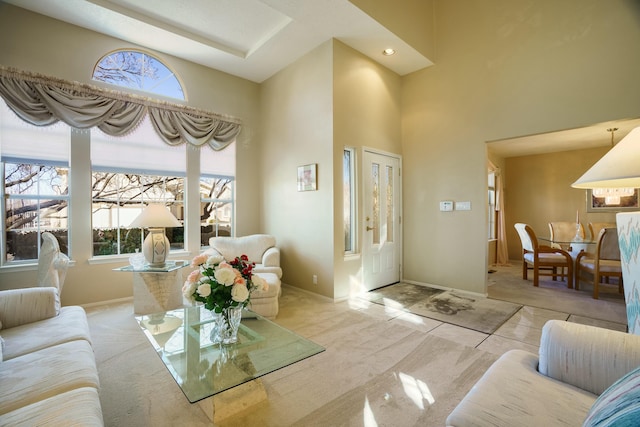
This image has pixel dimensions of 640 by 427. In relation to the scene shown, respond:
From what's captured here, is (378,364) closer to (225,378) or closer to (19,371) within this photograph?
(225,378)

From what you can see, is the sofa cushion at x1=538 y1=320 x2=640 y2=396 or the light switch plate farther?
the light switch plate

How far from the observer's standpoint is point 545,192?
654 centimetres

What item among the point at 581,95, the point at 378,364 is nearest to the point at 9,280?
the point at 378,364

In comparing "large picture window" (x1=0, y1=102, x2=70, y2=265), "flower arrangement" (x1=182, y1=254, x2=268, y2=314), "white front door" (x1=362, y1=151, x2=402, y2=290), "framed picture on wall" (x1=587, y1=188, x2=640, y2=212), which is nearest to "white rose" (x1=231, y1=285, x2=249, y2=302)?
"flower arrangement" (x1=182, y1=254, x2=268, y2=314)

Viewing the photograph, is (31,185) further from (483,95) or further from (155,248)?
(483,95)

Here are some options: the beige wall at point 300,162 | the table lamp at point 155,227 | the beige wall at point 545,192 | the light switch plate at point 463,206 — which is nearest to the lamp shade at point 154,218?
the table lamp at point 155,227

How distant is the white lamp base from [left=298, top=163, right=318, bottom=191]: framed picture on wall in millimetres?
1996

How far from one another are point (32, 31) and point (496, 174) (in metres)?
8.37

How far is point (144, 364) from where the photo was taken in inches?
91.3

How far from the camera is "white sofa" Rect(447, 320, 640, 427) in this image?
107 cm

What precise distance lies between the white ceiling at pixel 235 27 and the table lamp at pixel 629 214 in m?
2.87

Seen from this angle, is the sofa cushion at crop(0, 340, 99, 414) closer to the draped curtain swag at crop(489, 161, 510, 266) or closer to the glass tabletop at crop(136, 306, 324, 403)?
the glass tabletop at crop(136, 306, 324, 403)

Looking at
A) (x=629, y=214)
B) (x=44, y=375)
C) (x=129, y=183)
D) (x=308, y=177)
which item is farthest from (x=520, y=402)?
(x=129, y=183)

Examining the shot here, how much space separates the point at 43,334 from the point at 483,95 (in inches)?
209
